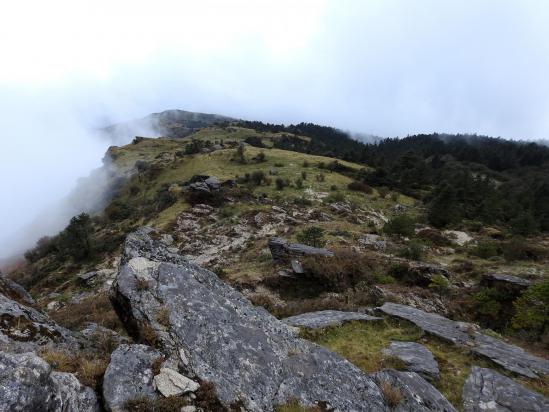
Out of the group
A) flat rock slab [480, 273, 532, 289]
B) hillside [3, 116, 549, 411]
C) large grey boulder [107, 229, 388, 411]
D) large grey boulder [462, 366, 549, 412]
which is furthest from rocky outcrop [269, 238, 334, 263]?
large grey boulder [107, 229, 388, 411]

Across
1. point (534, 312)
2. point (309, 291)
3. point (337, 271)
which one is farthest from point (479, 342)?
point (309, 291)

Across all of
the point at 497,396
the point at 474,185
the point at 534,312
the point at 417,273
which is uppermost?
the point at 497,396

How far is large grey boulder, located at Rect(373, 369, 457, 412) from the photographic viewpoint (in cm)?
710

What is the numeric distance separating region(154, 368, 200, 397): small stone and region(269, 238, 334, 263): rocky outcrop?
17216 millimetres

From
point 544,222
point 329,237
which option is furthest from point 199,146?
point 544,222

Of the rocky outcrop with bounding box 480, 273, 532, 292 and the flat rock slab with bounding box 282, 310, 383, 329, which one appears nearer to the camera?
the flat rock slab with bounding box 282, 310, 383, 329

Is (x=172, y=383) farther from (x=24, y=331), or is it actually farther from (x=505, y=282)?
(x=505, y=282)

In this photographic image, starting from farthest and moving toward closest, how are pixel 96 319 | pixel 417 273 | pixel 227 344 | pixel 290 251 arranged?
pixel 290 251, pixel 417 273, pixel 96 319, pixel 227 344

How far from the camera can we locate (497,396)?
27.6 ft

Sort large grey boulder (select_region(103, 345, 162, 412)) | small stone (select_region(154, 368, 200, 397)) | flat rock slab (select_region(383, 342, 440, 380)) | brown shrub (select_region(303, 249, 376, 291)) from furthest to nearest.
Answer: brown shrub (select_region(303, 249, 376, 291)) → flat rock slab (select_region(383, 342, 440, 380)) → small stone (select_region(154, 368, 200, 397)) → large grey boulder (select_region(103, 345, 162, 412))

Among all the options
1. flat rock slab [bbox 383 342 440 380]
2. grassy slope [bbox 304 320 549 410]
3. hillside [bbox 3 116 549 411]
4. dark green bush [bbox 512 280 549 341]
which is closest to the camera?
hillside [bbox 3 116 549 411]

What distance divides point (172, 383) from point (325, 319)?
787 centimetres

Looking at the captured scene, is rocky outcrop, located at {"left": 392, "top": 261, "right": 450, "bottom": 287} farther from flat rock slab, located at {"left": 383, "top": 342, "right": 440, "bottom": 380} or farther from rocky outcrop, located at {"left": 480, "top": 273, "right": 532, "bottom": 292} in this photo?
flat rock slab, located at {"left": 383, "top": 342, "right": 440, "bottom": 380}

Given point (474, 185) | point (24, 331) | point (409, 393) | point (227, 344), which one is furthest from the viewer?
point (474, 185)
